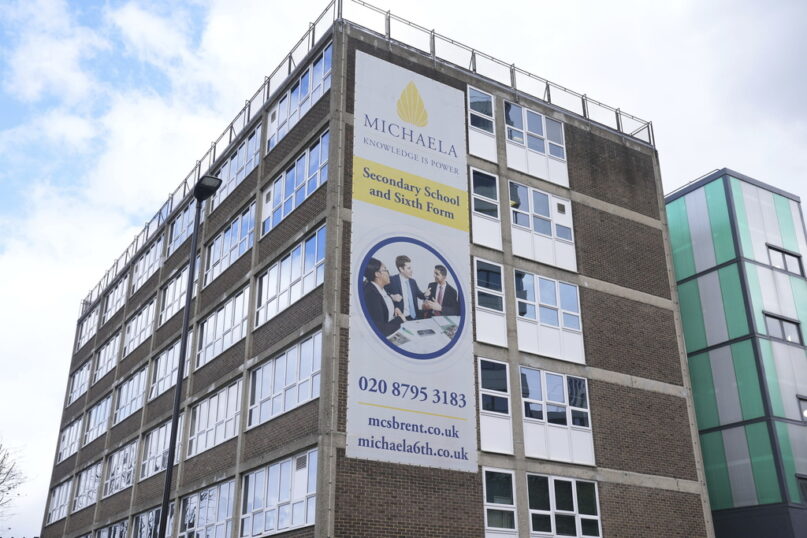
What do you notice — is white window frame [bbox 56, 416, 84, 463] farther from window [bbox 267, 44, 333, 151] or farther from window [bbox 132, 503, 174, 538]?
window [bbox 267, 44, 333, 151]

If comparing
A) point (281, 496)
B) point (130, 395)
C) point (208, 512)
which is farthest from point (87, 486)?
point (281, 496)

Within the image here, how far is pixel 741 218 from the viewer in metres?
29.6

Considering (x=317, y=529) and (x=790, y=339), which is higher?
(x=790, y=339)

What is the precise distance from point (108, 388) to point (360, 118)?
1993 centimetres

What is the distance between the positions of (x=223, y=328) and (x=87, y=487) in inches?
537

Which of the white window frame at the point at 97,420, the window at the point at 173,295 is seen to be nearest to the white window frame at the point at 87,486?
the white window frame at the point at 97,420

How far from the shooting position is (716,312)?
29250 millimetres

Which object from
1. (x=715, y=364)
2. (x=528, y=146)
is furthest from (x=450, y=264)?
(x=715, y=364)

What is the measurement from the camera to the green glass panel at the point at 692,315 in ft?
96.7

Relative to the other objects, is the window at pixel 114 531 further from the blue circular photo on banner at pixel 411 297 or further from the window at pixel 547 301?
the window at pixel 547 301

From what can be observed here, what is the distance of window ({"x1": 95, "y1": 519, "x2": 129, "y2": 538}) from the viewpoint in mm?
29969

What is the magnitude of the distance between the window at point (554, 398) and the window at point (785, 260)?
10647mm

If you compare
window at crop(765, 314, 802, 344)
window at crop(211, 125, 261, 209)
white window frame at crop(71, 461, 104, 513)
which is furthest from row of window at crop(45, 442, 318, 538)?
window at crop(765, 314, 802, 344)

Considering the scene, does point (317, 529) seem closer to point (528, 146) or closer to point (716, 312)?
point (528, 146)
